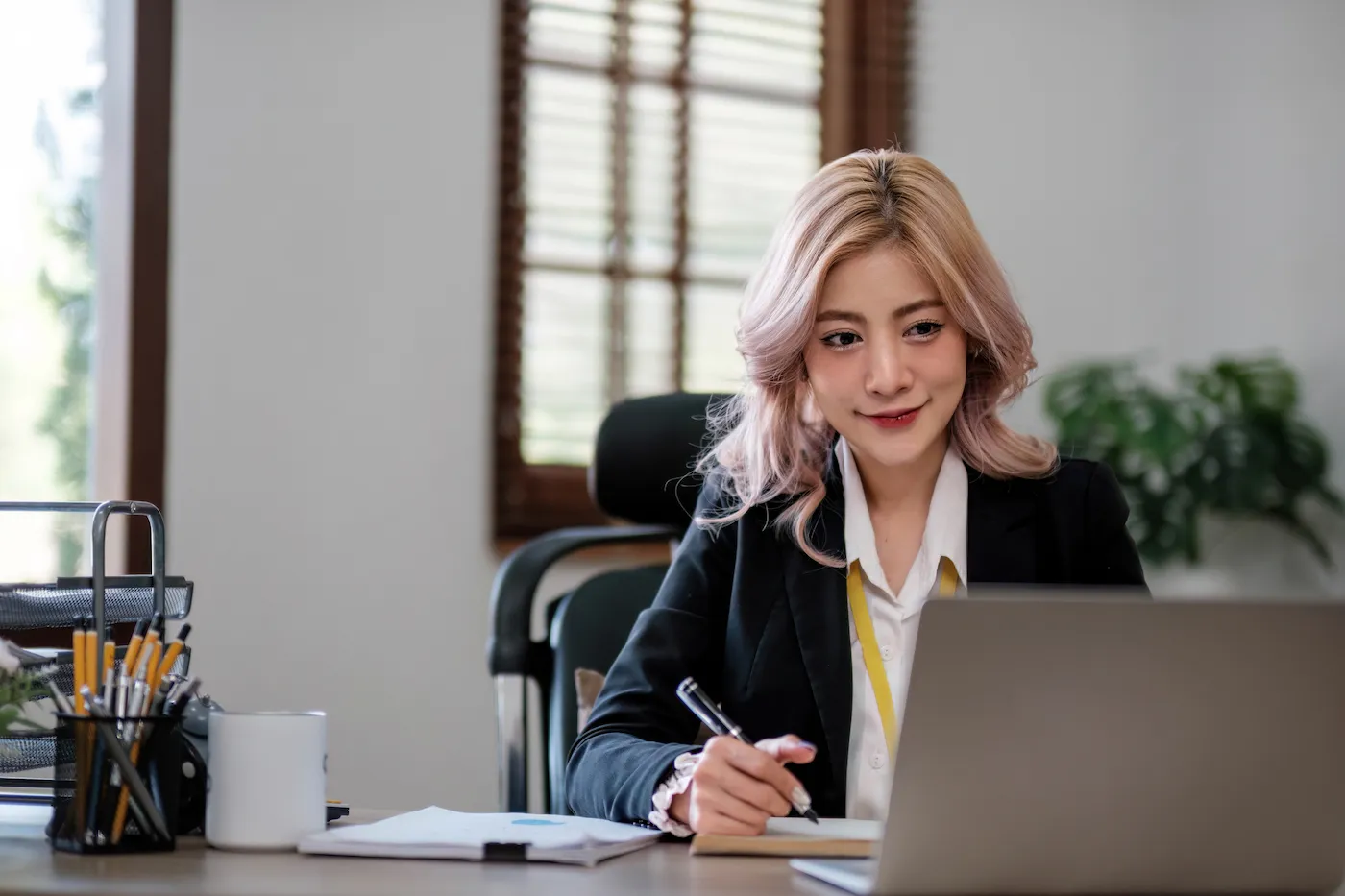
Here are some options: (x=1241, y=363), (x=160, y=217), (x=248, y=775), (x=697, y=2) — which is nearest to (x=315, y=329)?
(x=160, y=217)

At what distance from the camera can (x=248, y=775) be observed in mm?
963

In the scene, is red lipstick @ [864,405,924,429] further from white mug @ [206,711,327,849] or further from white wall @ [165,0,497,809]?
white wall @ [165,0,497,809]

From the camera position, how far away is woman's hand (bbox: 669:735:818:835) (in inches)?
40.3

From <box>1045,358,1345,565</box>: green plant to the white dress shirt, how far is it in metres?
1.77

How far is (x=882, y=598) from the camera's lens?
142 centimetres

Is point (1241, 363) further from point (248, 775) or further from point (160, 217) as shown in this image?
point (248, 775)

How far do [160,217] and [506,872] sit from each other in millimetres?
1997

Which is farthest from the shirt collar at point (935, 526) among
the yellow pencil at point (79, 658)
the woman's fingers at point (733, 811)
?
the yellow pencil at point (79, 658)

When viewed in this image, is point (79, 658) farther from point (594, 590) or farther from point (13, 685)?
point (594, 590)

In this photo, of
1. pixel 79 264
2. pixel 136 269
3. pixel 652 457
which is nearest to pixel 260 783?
pixel 652 457

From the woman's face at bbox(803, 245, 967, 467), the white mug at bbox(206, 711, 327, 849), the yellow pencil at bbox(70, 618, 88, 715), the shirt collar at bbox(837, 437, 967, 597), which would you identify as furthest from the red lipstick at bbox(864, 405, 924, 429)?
the yellow pencil at bbox(70, 618, 88, 715)

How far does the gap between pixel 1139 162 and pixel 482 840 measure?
10.1 feet

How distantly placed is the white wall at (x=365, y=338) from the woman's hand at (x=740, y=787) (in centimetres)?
173

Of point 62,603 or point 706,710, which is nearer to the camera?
point 62,603
